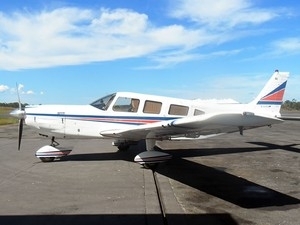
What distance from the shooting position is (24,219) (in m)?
5.61

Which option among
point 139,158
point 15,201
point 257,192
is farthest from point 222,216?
point 139,158

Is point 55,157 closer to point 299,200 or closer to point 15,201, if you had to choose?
point 15,201

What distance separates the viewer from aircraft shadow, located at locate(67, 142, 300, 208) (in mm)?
6895

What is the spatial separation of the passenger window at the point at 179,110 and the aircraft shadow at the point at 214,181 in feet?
5.08

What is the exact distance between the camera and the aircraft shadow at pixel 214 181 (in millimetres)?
6895

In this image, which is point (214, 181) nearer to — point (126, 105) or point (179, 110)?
point (179, 110)

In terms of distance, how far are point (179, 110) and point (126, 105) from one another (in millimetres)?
1717

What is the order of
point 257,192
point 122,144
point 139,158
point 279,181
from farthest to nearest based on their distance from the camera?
point 122,144
point 139,158
point 279,181
point 257,192

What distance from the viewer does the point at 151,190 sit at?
7.66m

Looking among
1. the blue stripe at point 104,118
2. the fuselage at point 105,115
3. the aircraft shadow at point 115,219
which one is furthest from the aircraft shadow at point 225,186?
the fuselage at point 105,115

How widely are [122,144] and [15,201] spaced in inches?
276

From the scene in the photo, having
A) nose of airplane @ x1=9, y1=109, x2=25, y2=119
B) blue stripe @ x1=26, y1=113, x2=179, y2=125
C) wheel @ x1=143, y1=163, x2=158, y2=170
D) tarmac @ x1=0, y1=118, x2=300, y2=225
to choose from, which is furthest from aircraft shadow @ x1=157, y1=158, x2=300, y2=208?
nose of airplane @ x1=9, y1=109, x2=25, y2=119

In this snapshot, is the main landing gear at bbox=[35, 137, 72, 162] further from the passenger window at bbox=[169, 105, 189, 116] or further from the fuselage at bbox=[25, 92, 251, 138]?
the passenger window at bbox=[169, 105, 189, 116]

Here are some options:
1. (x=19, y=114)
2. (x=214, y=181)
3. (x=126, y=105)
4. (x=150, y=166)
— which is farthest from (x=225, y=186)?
(x=19, y=114)
